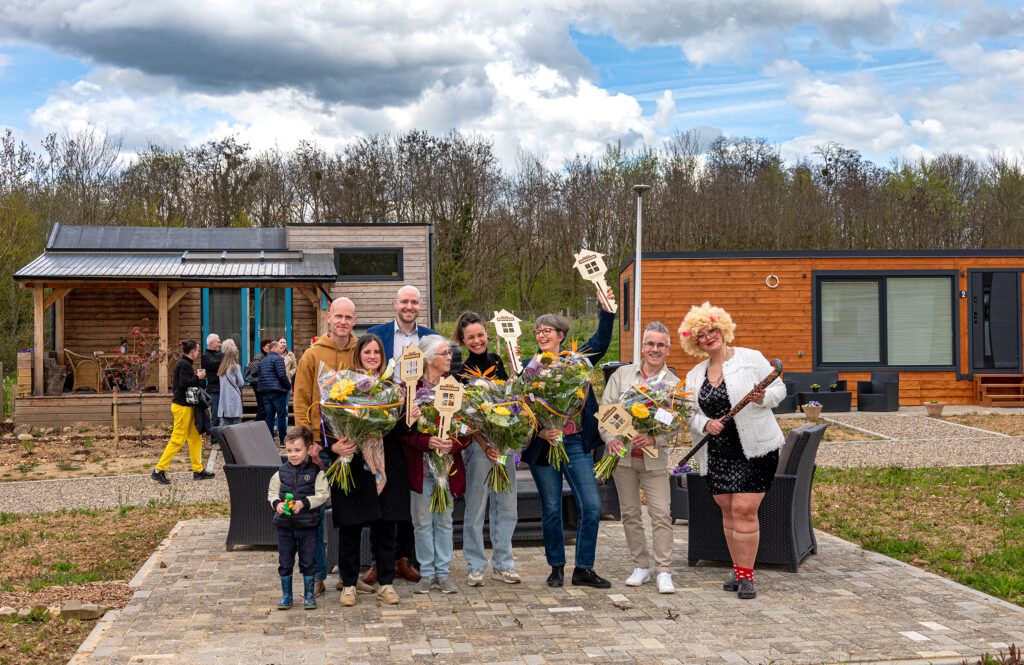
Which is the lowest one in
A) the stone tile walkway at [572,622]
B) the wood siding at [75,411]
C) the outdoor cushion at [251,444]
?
the stone tile walkway at [572,622]

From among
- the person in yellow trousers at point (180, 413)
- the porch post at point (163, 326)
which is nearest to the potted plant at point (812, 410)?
the person in yellow trousers at point (180, 413)

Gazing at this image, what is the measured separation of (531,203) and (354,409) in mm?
31937

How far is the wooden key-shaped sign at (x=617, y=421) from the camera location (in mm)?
5363

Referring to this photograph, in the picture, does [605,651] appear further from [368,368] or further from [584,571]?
[368,368]

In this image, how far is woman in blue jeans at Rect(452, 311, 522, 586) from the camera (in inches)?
217

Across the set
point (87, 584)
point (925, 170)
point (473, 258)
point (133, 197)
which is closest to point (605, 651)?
point (87, 584)

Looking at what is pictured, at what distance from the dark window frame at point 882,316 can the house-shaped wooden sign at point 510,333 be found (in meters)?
14.3

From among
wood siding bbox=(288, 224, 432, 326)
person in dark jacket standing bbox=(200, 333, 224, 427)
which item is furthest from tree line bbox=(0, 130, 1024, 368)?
person in dark jacket standing bbox=(200, 333, 224, 427)

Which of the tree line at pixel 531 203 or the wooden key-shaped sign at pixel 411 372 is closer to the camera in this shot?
the wooden key-shaped sign at pixel 411 372

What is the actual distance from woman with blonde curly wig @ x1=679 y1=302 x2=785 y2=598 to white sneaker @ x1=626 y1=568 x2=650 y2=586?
1.58 feet

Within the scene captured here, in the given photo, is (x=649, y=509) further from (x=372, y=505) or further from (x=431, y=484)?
(x=372, y=505)

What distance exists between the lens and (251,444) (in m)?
7.26

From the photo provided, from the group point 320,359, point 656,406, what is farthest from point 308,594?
point 656,406

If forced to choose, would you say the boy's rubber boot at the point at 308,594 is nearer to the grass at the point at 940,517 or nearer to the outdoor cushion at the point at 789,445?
the outdoor cushion at the point at 789,445
